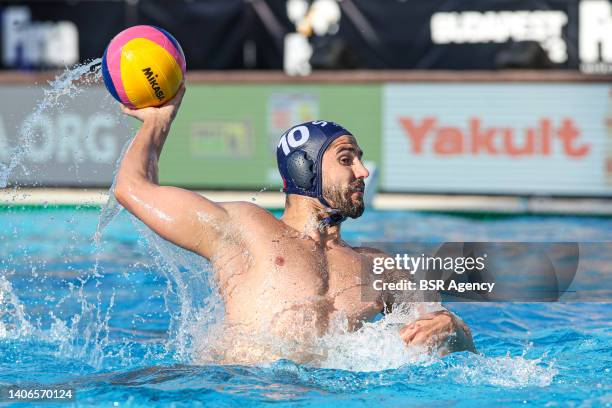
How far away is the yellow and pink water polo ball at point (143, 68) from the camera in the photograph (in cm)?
369

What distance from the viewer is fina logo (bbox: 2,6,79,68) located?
526 inches

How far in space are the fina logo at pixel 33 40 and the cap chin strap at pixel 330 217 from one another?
10.2 m

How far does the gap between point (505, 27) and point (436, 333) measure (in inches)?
354

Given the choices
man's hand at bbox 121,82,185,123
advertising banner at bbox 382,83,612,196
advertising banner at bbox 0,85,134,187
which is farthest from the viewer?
advertising banner at bbox 0,85,134,187

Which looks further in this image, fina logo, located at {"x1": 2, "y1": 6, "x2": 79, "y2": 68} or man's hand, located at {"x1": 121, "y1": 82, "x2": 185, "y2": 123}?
fina logo, located at {"x1": 2, "y1": 6, "x2": 79, "y2": 68}

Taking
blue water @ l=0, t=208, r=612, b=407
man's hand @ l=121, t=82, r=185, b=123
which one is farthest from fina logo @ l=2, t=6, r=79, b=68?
man's hand @ l=121, t=82, r=185, b=123

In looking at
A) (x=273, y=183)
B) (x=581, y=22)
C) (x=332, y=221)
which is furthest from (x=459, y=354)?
(x=581, y=22)

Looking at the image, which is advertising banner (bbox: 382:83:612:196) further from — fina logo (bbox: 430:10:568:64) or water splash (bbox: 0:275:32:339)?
water splash (bbox: 0:275:32:339)

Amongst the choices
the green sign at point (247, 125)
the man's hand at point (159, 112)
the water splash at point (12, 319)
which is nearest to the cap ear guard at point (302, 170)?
the man's hand at point (159, 112)

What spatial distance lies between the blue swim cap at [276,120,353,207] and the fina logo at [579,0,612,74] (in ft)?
28.6

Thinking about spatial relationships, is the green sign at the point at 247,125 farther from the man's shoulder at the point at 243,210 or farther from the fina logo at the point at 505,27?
the man's shoulder at the point at 243,210

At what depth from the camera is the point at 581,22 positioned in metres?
11.8

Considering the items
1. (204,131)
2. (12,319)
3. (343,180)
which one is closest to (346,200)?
(343,180)

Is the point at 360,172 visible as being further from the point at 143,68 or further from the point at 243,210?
the point at 143,68
